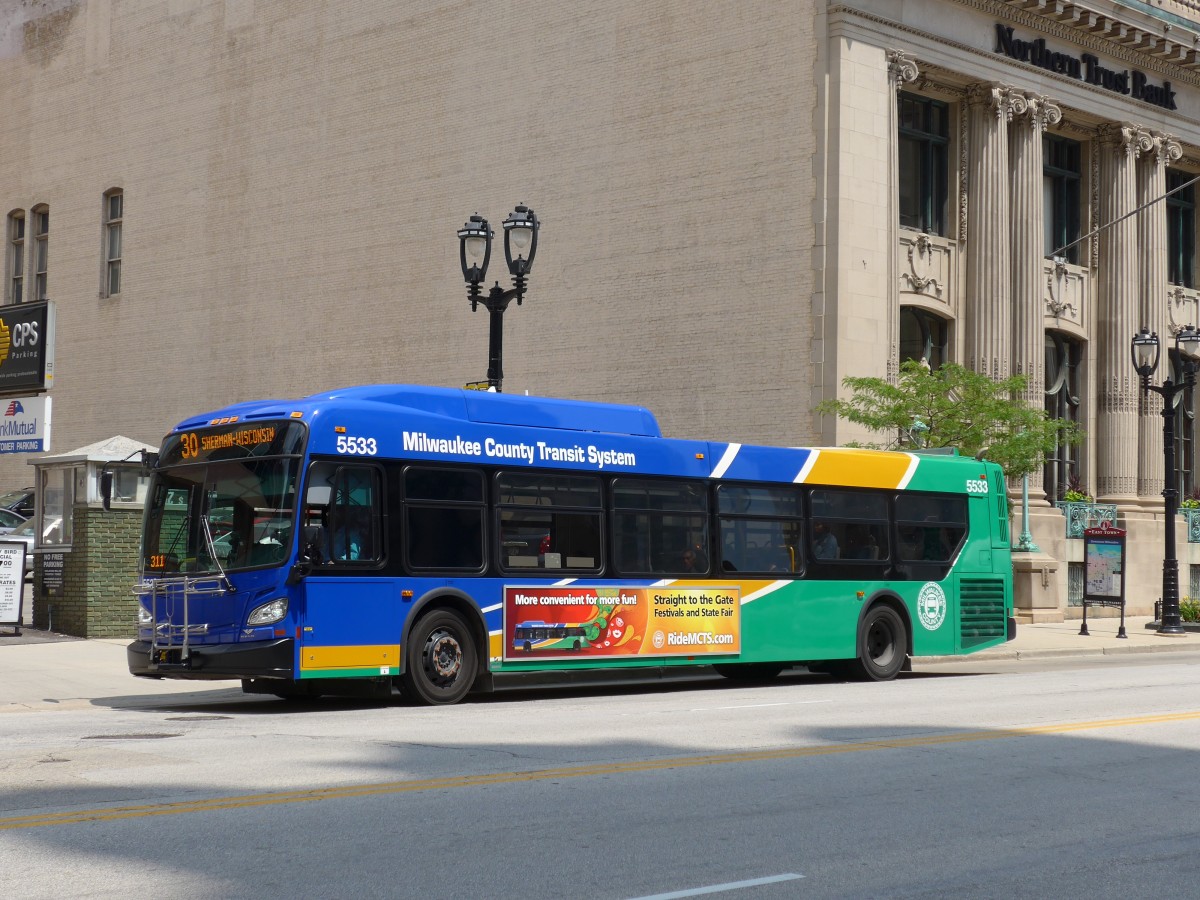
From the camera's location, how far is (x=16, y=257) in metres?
56.6

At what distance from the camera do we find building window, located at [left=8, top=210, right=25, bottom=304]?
5581 cm

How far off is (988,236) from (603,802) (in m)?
29.5

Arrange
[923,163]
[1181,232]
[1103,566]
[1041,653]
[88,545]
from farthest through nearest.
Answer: [1181,232] → [923,163] → [1103,566] → [1041,653] → [88,545]

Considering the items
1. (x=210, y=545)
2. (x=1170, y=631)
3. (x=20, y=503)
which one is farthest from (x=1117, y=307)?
(x=210, y=545)

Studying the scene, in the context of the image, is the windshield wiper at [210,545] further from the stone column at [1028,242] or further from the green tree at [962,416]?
the stone column at [1028,242]

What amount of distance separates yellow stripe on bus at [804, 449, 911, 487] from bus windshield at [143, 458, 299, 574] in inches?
297

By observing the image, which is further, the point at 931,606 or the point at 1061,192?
the point at 1061,192

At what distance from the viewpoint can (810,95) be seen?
3388 centimetres

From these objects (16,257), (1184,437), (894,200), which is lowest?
(1184,437)

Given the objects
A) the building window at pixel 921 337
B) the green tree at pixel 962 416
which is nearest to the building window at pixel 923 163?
the building window at pixel 921 337

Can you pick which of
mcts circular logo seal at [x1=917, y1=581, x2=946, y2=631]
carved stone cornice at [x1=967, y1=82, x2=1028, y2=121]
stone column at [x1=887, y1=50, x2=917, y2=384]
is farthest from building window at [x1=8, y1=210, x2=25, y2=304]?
mcts circular logo seal at [x1=917, y1=581, x2=946, y2=631]

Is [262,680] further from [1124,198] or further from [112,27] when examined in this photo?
[112,27]

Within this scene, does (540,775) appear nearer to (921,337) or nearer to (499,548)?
(499,548)

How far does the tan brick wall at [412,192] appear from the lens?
3488 cm
